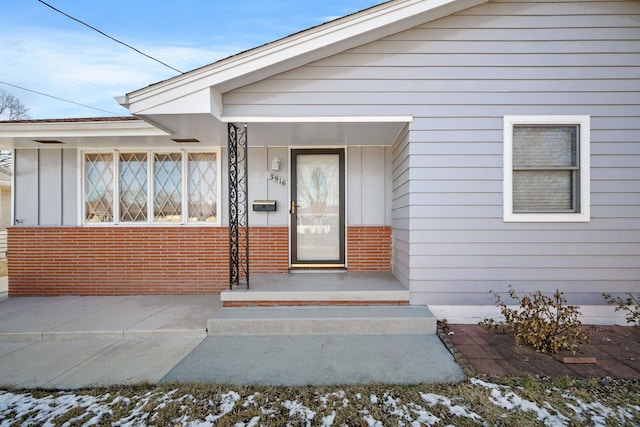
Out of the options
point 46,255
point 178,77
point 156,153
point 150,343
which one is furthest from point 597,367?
point 46,255

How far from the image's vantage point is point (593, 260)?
12.2ft

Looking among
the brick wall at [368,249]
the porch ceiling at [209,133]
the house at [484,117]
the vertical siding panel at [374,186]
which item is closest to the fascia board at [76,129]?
the porch ceiling at [209,133]

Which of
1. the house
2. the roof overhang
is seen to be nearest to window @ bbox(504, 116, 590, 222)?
the house

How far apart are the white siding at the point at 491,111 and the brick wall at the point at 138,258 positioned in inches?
59.4

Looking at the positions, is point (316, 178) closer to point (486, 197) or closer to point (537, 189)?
point (486, 197)

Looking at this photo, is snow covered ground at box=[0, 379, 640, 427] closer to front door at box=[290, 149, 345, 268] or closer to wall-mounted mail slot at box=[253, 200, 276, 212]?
front door at box=[290, 149, 345, 268]

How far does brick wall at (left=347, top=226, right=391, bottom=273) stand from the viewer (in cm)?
496

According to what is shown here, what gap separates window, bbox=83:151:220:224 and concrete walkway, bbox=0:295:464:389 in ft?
5.48

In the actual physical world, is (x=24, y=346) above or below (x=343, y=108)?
below

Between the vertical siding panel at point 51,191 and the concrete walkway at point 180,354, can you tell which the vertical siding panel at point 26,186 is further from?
the concrete walkway at point 180,354

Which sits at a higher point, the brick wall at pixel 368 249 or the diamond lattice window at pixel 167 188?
the diamond lattice window at pixel 167 188

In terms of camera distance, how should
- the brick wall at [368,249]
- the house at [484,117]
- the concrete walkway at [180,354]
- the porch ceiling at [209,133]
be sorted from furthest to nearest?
the brick wall at [368,249] < the porch ceiling at [209,133] < the house at [484,117] < the concrete walkway at [180,354]

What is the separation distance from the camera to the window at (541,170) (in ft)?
12.2

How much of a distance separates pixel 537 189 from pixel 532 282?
1.17 m
